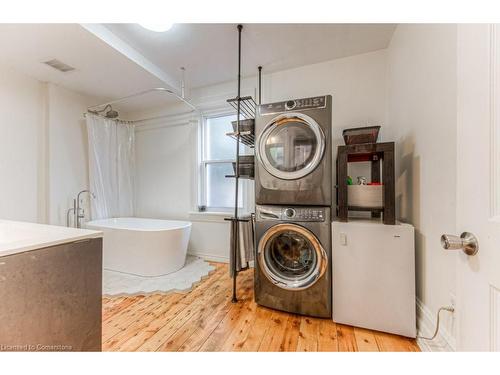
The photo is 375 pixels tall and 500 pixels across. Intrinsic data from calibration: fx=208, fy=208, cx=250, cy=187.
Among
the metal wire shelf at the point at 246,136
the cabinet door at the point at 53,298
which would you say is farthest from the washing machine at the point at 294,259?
the cabinet door at the point at 53,298

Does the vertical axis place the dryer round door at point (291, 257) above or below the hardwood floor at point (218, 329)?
above

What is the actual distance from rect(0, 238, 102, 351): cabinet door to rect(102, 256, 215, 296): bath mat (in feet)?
3.73

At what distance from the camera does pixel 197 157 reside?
3076 millimetres

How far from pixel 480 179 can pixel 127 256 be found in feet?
9.72

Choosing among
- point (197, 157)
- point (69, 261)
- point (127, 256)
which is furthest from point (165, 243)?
point (69, 261)

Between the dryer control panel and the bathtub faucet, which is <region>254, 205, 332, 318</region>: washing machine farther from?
the bathtub faucet

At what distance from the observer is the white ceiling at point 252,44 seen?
1.90 m

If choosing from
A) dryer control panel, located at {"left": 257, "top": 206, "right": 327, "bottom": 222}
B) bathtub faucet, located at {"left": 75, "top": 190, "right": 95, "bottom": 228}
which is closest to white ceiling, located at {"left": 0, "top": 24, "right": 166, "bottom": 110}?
bathtub faucet, located at {"left": 75, "top": 190, "right": 95, "bottom": 228}

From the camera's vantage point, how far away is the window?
3.00 meters

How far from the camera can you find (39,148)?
2.57m

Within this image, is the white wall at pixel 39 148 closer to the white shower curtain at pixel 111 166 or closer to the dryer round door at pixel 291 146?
the white shower curtain at pixel 111 166

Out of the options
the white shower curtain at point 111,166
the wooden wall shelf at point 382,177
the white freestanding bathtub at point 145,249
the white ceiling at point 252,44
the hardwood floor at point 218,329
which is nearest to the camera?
the hardwood floor at point 218,329

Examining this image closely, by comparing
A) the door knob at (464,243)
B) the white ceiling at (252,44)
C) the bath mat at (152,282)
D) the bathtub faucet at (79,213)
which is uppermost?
the white ceiling at (252,44)

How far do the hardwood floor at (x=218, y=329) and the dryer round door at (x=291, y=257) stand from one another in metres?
0.29
